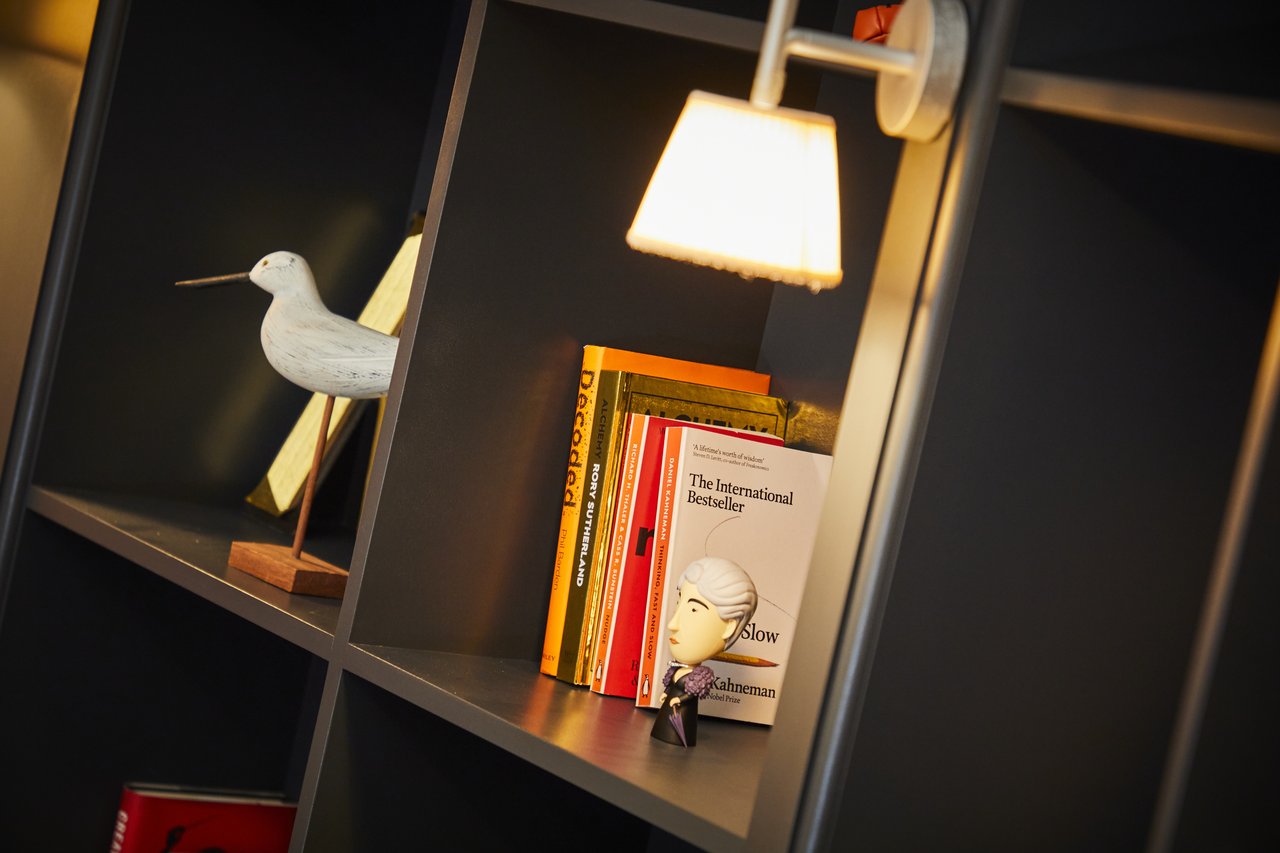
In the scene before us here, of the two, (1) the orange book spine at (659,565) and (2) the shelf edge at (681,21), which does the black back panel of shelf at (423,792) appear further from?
(2) the shelf edge at (681,21)

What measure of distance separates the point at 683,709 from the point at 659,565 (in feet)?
0.54

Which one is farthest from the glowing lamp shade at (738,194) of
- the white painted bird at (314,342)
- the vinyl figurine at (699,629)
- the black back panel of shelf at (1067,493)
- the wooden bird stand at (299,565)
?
the wooden bird stand at (299,565)

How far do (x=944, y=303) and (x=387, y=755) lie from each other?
29.3 inches

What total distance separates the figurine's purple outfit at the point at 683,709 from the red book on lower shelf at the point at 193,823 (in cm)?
75

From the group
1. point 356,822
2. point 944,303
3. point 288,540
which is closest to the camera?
point 944,303

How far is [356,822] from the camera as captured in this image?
1.20 metres

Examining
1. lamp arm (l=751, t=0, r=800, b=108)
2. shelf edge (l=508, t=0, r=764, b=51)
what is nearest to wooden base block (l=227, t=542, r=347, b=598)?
shelf edge (l=508, t=0, r=764, b=51)

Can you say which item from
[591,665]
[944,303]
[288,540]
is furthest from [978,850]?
[288,540]

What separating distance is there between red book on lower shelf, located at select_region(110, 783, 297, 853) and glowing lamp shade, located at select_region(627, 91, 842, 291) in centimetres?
110

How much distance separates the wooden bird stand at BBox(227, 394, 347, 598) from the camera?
137 centimetres

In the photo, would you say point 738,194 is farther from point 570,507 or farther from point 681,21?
point 570,507

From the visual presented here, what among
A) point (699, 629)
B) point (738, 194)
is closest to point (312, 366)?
point (699, 629)

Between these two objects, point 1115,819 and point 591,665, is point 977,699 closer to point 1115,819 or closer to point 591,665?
point 1115,819

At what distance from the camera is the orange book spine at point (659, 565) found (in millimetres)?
1191
